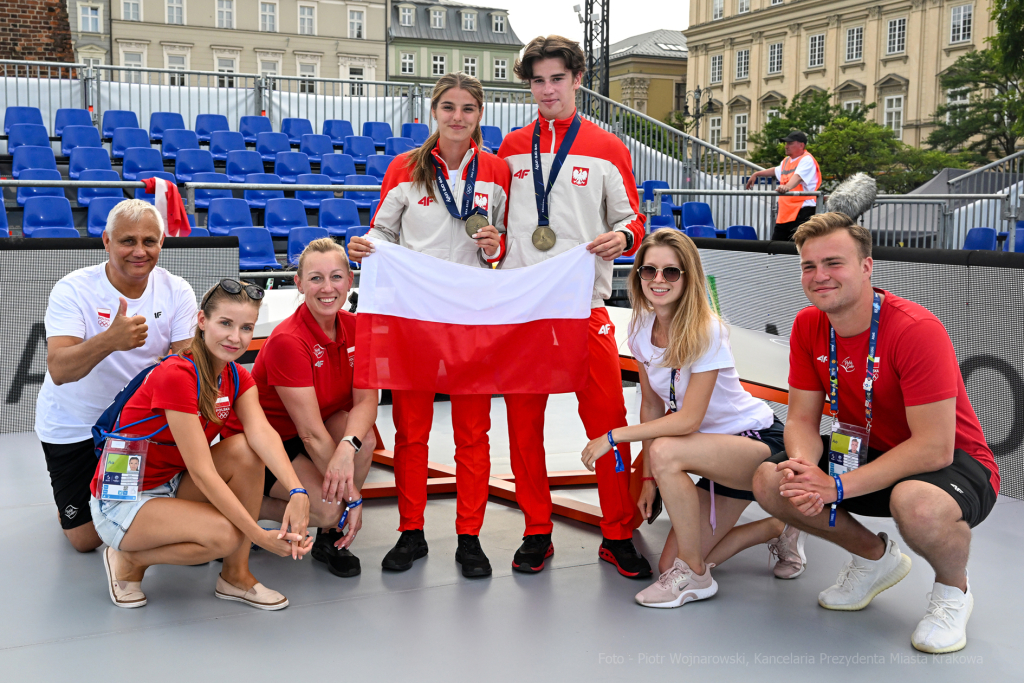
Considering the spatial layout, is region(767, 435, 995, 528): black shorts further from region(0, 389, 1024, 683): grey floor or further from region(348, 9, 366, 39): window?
region(348, 9, 366, 39): window

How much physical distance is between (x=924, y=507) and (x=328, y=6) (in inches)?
2098

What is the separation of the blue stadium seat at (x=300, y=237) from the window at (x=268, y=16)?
1792 inches

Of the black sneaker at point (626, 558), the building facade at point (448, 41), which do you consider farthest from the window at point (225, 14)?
the black sneaker at point (626, 558)

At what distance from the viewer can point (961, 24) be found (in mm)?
42906

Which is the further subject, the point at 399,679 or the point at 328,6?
the point at 328,6

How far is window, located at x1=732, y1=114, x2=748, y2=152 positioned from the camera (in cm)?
5594

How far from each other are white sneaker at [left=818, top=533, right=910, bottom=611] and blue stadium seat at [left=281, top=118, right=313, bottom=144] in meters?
12.0

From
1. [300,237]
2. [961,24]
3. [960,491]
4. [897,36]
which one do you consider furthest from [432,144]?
Result: [897,36]

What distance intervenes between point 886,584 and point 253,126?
1223 centimetres

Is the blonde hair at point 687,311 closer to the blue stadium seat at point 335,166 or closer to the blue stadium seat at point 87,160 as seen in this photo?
the blue stadium seat at point 87,160

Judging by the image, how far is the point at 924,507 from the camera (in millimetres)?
2596

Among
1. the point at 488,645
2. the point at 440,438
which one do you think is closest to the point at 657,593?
the point at 488,645

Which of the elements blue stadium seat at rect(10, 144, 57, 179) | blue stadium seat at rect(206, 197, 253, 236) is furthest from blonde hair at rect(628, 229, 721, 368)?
blue stadium seat at rect(10, 144, 57, 179)

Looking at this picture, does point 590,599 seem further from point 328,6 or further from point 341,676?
point 328,6
